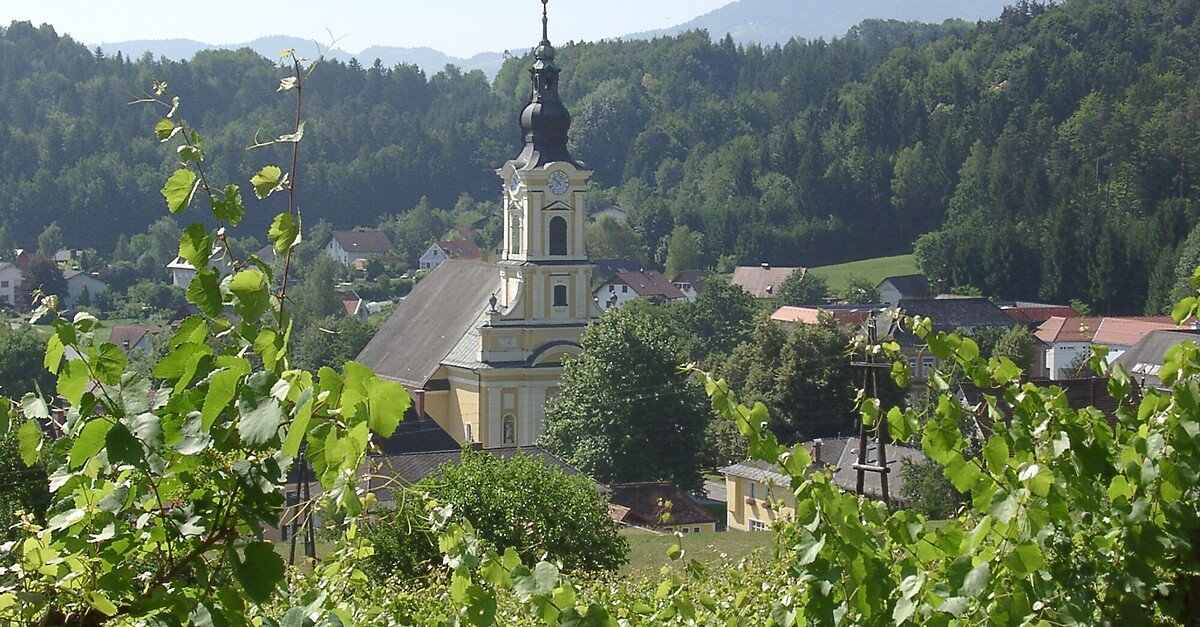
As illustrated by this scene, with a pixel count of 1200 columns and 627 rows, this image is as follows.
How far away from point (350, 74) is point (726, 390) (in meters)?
128

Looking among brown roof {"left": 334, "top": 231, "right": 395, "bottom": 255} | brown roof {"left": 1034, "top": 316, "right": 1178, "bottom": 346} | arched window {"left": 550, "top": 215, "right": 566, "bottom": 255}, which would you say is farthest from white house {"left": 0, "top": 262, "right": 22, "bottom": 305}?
brown roof {"left": 1034, "top": 316, "right": 1178, "bottom": 346}

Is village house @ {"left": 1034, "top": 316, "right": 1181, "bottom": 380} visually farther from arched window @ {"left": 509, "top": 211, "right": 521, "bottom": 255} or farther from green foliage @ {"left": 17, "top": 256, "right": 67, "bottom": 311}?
green foliage @ {"left": 17, "top": 256, "right": 67, "bottom": 311}

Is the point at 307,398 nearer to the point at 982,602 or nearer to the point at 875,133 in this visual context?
the point at 982,602

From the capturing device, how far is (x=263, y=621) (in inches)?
92.3

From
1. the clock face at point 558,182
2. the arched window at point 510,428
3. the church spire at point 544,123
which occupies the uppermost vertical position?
the church spire at point 544,123

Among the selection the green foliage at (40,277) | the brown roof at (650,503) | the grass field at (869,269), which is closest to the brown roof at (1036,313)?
the grass field at (869,269)

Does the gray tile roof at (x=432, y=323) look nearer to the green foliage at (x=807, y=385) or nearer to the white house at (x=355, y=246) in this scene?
the green foliage at (x=807, y=385)

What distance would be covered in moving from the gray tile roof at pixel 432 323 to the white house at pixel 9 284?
111 feet

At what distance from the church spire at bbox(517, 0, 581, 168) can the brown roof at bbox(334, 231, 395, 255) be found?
56638mm

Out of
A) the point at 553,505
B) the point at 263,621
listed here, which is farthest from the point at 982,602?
the point at 553,505

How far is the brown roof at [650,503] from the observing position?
2227 centimetres

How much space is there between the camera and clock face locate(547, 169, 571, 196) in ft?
104

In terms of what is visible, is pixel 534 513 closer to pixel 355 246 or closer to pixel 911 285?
pixel 911 285

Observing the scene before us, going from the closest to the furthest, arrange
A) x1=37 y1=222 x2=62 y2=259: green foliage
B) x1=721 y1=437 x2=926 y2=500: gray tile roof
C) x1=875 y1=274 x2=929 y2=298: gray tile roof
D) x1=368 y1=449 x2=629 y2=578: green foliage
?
x1=368 y1=449 x2=629 y2=578: green foliage, x1=721 y1=437 x2=926 y2=500: gray tile roof, x1=875 y1=274 x2=929 y2=298: gray tile roof, x1=37 y1=222 x2=62 y2=259: green foliage
